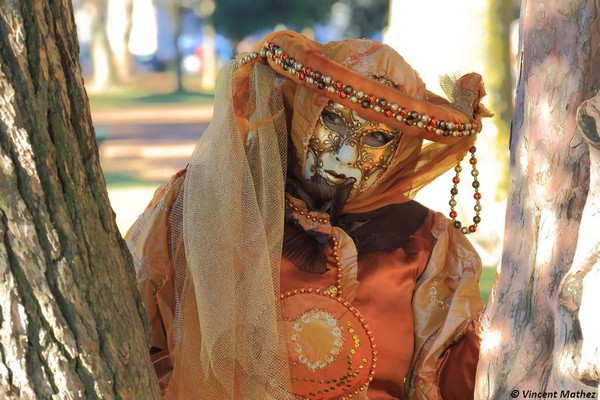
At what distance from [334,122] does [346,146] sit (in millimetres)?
87

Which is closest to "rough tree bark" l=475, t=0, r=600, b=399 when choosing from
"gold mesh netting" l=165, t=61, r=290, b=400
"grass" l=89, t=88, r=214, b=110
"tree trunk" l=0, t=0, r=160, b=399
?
"gold mesh netting" l=165, t=61, r=290, b=400

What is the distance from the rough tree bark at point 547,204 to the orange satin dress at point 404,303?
569mm

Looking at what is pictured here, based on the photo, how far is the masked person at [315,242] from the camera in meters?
3.01

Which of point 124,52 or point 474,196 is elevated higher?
point 474,196

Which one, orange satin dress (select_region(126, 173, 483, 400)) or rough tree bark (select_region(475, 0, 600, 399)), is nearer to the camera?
rough tree bark (select_region(475, 0, 600, 399))

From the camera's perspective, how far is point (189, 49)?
40.9 metres

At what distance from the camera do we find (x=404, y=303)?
11.0 ft

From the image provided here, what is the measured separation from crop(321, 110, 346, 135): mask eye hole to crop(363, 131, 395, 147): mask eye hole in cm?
8

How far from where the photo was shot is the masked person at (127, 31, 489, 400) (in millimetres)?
3006

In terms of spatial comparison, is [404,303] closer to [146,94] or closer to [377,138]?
[377,138]

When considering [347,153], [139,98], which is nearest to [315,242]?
[347,153]

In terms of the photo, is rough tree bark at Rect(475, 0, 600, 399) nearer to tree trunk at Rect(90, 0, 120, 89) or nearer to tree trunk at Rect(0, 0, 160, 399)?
tree trunk at Rect(0, 0, 160, 399)

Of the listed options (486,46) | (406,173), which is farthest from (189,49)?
(406,173)

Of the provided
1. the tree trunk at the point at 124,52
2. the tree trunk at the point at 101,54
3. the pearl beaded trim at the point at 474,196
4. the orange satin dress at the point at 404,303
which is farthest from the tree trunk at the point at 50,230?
the tree trunk at the point at 124,52
